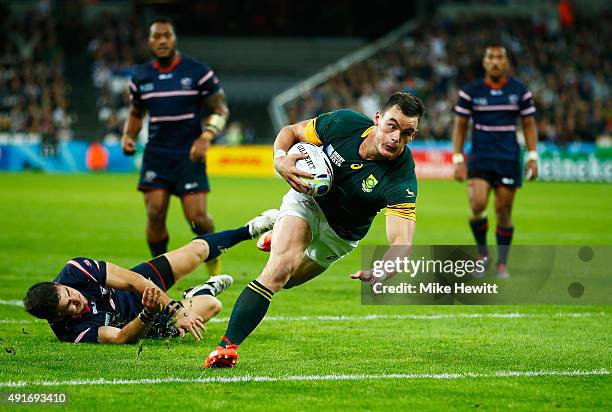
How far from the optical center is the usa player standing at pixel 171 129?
1128 centimetres

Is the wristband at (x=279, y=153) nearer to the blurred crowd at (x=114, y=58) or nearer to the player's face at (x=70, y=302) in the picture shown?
the player's face at (x=70, y=302)

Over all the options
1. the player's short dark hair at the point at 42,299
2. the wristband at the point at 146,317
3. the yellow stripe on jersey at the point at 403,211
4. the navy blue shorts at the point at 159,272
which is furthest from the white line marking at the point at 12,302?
the yellow stripe on jersey at the point at 403,211

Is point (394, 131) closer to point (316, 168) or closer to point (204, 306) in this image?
point (316, 168)

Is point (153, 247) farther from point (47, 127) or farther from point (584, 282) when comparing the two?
point (47, 127)

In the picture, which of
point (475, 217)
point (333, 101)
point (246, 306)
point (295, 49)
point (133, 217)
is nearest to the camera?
point (246, 306)

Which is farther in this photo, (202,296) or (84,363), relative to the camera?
(202,296)

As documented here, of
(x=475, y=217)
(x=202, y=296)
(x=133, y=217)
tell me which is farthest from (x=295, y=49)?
(x=202, y=296)

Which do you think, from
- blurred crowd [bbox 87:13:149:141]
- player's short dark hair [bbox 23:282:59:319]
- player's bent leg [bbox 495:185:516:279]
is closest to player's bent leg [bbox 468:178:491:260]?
player's bent leg [bbox 495:185:516:279]

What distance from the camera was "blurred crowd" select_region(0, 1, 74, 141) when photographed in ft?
129

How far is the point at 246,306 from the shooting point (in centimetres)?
683

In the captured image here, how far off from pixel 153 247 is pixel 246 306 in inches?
191

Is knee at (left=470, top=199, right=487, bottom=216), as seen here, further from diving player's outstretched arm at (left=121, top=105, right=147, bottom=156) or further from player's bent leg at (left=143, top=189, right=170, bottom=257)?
diving player's outstretched arm at (left=121, top=105, right=147, bottom=156)

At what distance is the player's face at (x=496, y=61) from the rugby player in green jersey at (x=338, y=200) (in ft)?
17.1

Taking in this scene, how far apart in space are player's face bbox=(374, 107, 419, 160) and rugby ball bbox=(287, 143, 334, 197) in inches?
14.7
